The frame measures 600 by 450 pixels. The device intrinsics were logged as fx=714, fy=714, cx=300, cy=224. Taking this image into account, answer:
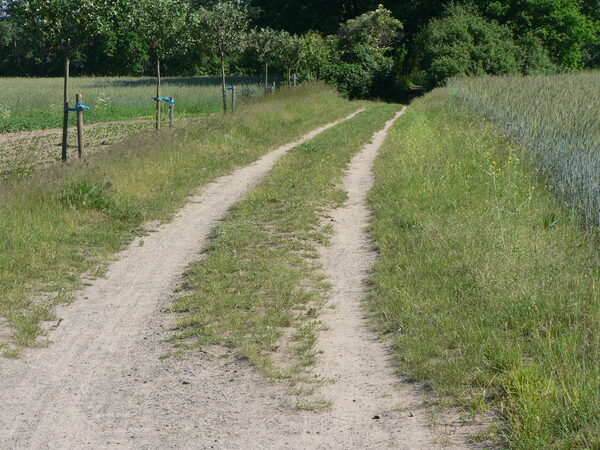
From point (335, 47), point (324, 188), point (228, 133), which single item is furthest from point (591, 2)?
point (324, 188)

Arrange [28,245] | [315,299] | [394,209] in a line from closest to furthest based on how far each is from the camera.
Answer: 1. [315,299]
2. [28,245]
3. [394,209]

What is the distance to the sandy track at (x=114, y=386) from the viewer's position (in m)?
4.66

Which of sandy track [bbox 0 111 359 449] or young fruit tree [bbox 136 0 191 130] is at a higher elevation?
young fruit tree [bbox 136 0 191 130]

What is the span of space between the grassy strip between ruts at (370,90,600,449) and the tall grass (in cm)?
31

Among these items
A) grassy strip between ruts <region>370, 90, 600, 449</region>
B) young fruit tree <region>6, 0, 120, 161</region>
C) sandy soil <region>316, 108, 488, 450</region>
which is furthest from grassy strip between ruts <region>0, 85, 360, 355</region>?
grassy strip between ruts <region>370, 90, 600, 449</region>

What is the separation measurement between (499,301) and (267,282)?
2.50 meters

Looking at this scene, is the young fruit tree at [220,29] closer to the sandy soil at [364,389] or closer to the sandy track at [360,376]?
the sandy track at [360,376]

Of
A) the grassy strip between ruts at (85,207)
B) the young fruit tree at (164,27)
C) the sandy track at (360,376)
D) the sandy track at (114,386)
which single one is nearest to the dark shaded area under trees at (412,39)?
the young fruit tree at (164,27)

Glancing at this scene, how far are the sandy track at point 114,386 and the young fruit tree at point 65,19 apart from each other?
24.9 ft

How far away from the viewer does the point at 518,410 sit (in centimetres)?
448

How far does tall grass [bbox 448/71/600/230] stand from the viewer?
29.3 feet

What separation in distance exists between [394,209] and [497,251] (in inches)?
135

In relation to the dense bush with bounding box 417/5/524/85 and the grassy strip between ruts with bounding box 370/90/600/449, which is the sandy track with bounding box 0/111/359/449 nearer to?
the grassy strip between ruts with bounding box 370/90/600/449

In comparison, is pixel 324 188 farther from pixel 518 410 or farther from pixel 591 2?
pixel 591 2
